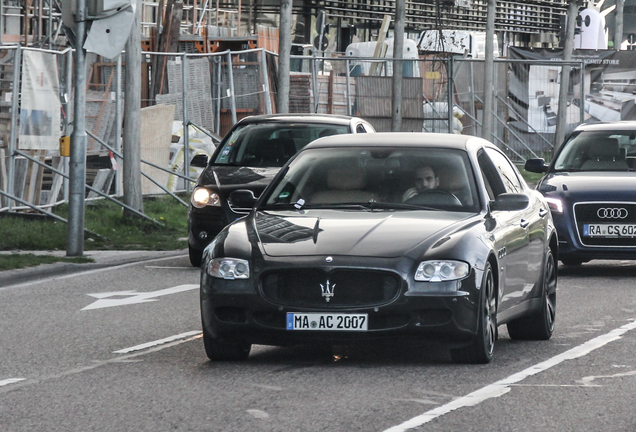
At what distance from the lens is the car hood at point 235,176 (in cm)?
1410

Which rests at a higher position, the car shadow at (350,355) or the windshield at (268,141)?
the windshield at (268,141)

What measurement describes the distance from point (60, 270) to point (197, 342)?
5.36 meters

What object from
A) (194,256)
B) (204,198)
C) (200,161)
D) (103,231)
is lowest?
(103,231)

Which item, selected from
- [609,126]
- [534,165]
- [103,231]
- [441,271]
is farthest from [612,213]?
[103,231]

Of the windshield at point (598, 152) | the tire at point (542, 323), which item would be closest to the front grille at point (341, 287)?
the tire at point (542, 323)

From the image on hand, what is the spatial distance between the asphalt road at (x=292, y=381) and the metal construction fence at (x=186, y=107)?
7835 mm

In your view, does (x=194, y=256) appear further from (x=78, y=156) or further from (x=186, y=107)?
(x=186, y=107)

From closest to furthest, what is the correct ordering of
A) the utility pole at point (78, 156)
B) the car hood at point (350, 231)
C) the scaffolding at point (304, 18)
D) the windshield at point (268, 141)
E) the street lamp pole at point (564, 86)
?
the car hood at point (350, 231) → the utility pole at point (78, 156) → the windshield at point (268, 141) → the street lamp pole at point (564, 86) → the scaffolding at point (304, 18)

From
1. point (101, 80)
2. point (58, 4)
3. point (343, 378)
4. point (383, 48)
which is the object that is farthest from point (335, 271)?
point (383, 48)

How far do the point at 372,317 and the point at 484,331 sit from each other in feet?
2.42

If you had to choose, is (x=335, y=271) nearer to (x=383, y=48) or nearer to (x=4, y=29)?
(x=4, y=29)

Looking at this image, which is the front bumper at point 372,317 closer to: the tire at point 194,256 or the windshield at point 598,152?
the tire at point 194,256

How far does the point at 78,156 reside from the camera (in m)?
15.0

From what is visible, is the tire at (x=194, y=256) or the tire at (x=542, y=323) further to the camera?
the tire at (x=194, y=256)
